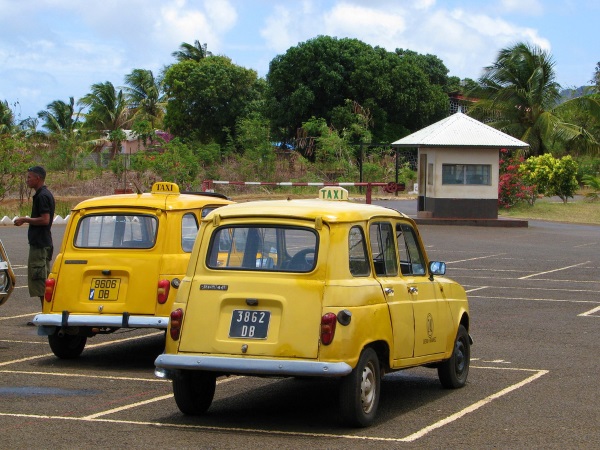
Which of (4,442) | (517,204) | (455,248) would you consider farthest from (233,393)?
(517,204)

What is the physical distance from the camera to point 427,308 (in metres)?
9.22

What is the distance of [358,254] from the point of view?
832 cm

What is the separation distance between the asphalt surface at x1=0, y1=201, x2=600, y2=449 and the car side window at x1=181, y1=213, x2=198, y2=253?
4.46ft

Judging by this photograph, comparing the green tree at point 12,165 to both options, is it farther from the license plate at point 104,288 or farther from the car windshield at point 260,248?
the car windshield at point 260,248

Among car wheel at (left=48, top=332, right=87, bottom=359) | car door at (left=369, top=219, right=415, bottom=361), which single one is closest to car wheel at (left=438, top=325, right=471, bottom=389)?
car door at (left=369, top=219, right=415, bottom=361)

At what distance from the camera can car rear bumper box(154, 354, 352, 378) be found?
7582 millimetres

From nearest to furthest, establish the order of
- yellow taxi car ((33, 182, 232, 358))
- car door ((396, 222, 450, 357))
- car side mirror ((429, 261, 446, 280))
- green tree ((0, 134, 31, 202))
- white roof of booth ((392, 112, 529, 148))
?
car door ((396, 222, 450, 357)) < car side mirror ((429, 261, 446, 280)) < yellow taxi car ((33, 182, 232, 358)) < green tree ((0, 134, 31, 202)) < white roof of booth ((392, 112, 529, 148))

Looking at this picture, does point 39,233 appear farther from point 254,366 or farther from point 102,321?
point 254,366

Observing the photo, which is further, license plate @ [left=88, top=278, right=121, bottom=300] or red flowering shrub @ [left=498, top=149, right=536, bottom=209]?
red flowering shrub @ [left=498, top=149, right=536, bottom=209]

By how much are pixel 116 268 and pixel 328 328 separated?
3924mm

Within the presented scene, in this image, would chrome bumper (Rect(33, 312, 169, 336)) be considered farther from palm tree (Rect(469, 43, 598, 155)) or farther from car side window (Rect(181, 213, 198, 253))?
palm tree (Rect(469, 43, 598, 155))

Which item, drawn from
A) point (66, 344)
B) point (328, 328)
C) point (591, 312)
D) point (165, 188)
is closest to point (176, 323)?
point (328, 328)

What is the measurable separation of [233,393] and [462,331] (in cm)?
229

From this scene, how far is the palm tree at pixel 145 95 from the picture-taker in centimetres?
7956
